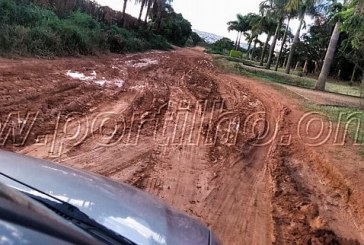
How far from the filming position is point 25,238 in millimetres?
1080

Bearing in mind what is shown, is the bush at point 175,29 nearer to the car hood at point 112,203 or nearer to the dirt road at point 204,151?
the dirt road at point 204,151

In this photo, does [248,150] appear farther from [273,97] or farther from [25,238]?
[273,97]

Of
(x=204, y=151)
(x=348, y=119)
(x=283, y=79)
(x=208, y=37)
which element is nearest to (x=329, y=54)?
(x=283, y=79)

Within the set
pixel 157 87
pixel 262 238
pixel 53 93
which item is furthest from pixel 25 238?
pixel 157 87

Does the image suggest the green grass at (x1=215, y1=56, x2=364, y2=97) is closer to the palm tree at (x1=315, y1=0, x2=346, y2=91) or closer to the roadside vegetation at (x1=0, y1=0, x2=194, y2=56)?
the palm tree at (x1=315, y1=0, x2=346, y2=91)

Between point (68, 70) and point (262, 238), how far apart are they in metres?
9.38

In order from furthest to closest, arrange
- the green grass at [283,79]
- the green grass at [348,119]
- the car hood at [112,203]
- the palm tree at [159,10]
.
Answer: the palm tree at [159,10]
the green grass at [283,79]
the green grass at [348,119]
the car hood at [112,203]

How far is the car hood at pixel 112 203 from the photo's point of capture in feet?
6.18

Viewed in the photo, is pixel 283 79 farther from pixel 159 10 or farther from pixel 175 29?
pixel 175 29

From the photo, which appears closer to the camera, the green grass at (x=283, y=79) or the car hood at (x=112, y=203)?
the car hood at (x=112, y=203)

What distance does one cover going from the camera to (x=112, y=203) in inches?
83.6

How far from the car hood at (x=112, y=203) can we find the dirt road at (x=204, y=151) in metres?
1.93

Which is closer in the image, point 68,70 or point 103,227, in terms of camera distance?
point 103,227

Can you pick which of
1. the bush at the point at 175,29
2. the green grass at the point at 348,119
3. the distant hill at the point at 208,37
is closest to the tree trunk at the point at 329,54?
the green grass at the point at 348,119
